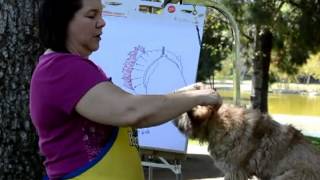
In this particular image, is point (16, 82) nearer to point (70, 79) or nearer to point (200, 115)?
point (200, 115)

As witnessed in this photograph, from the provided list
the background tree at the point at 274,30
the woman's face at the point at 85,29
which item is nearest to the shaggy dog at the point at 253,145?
the woman's face at the point at 85,29

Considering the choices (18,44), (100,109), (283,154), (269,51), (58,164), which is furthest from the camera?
(269,51)

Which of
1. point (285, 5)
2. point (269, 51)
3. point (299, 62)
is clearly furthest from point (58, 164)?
point (299, 62)

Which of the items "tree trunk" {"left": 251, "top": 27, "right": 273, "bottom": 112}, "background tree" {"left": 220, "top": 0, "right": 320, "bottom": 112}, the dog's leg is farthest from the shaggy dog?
"tree trunk" {"left": 251, "top": 27, "right": 273, "bottom": 112}

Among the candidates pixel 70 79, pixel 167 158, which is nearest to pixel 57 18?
pixel 70 79

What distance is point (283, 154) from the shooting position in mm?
3834

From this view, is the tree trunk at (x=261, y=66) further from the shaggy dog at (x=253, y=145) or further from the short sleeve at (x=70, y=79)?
the short sleeve at (x=70, y=79)

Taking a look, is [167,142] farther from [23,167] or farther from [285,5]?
[285,5]

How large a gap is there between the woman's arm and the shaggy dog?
1.65 metres

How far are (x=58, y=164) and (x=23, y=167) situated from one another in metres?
1.52

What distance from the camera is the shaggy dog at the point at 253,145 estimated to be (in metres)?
3.72

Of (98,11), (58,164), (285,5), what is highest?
(285,5)

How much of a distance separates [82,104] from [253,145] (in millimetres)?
1997

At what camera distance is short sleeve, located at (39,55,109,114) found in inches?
78.1
